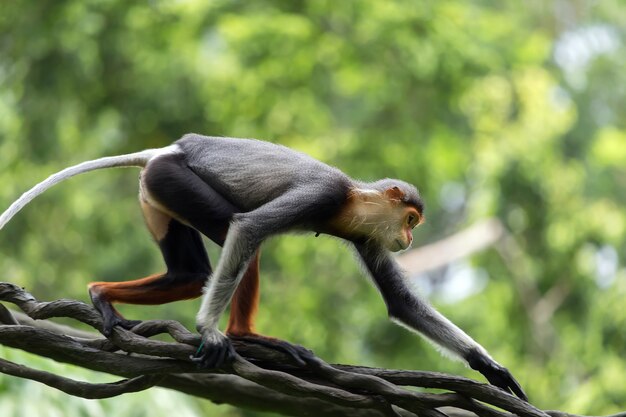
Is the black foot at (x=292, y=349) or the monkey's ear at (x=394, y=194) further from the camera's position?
the monkey's ear at (x=394, y=194)

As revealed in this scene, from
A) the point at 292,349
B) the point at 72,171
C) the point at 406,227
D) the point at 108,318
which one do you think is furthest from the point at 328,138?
the point at 292,349

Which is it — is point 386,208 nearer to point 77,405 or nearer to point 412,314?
point 412,314

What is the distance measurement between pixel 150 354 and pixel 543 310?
13025 millimetres

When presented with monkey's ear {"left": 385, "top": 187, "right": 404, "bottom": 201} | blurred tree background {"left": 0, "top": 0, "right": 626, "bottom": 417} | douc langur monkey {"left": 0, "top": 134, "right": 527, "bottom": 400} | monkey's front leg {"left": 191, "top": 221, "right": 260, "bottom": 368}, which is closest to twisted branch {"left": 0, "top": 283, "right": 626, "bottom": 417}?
monkey's front leg {"left": 191, "top": 221, "right": 260, "bottom": 368}

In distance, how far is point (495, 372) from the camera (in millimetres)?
5031

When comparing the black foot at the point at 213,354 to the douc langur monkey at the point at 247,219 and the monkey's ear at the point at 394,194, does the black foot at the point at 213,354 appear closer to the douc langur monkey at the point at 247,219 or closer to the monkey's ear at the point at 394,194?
the douc langur monkey at the point at 247,219

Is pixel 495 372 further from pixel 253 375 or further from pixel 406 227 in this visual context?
pixel 253 375

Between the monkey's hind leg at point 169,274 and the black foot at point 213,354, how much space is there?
0.97 metres

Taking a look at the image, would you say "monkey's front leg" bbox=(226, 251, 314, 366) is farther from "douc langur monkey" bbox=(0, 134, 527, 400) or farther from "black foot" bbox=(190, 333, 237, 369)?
"black foot" bbox=(190, 333, 237, 369)

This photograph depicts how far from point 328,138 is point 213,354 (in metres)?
10.0

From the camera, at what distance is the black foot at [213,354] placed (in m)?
4.24

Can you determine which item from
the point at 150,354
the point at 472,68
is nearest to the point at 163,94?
the point at 472,68

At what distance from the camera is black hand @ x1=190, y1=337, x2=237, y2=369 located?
13.9 feet

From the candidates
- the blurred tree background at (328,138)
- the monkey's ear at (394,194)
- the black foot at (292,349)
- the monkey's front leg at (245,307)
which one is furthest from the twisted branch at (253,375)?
the blurred tree background at (328,138)
